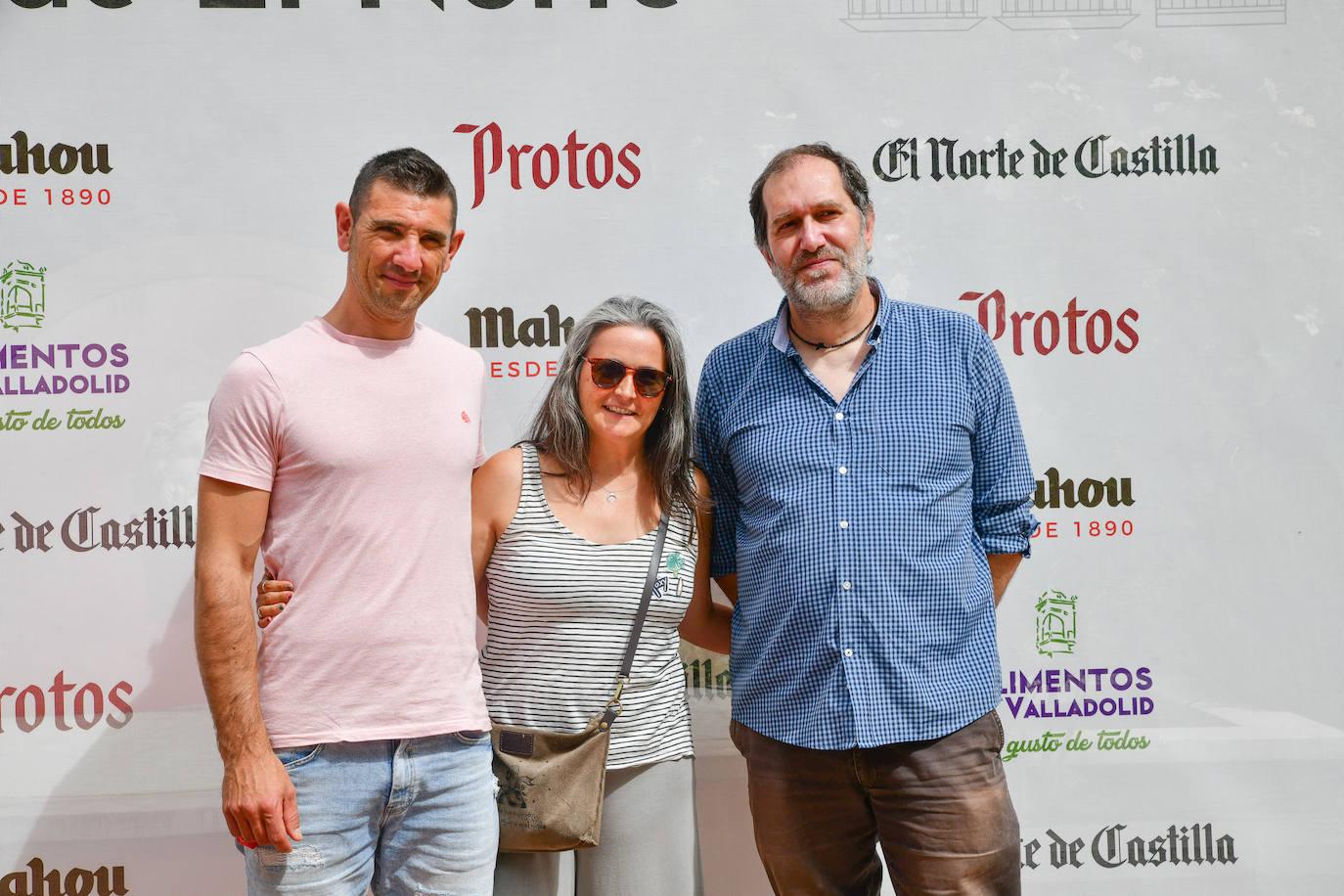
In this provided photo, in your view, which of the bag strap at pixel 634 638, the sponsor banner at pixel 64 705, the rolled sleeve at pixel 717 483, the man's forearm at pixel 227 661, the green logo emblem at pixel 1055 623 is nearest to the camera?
the man's forearm at pixel 227 661

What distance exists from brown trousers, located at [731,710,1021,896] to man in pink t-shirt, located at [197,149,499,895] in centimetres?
66

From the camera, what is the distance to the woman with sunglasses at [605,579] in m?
2.17

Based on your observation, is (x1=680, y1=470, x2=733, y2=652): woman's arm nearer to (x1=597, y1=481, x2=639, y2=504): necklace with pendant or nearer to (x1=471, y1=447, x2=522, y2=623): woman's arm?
(x1=597, y1=481, x2=639, y2=504): necklace with pendant

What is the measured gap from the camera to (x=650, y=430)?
2.43m

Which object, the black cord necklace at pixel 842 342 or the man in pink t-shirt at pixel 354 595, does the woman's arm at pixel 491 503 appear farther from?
the black cord necklace at pixel 842 342

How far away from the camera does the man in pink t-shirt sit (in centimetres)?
187

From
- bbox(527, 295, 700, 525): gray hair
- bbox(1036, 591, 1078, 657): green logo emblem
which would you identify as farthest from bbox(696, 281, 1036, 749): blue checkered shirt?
bbox(1036, 591, 1078, 657): green logo emblem

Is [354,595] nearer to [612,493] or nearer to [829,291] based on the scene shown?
[612,493]

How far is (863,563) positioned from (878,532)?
0.08 metres

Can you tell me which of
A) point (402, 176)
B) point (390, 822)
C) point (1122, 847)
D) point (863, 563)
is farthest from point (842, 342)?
point (1122, 847)

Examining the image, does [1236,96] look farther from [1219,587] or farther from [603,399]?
[603,399]

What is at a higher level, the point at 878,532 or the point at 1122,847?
the point at 878,532

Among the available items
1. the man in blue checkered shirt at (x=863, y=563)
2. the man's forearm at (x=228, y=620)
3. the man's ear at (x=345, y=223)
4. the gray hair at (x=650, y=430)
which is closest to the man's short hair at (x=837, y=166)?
the man in blue checkered shirt at (x=863, y=563)

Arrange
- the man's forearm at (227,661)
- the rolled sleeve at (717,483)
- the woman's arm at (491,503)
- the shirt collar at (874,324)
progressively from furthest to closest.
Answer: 1. the rolled sleeve at (717,483)
2. the shirt collar at (874,324)
3. the woman's arm at (491,503)
4. the man's forearm at (227,661)
